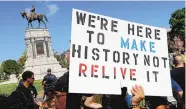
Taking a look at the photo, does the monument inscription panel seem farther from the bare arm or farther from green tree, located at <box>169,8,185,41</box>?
the bare arm

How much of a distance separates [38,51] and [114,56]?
148 ft

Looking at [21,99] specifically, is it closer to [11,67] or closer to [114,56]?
[114,56]

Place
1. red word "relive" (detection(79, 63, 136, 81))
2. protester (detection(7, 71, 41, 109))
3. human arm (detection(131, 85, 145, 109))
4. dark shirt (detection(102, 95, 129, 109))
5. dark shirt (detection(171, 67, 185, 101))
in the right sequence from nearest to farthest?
human arm (detection(131, 85, 145, 109)) → red word "relive" (detection(79, 63, 136, 81)) → dark shirt (detection(171, 67, 185, 101)) → dark shirt (detection(102, 95, 129, 109)) → protester (detection(7, 71, 41, 109))

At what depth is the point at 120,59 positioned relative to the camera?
169 inches

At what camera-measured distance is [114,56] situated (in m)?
4.27

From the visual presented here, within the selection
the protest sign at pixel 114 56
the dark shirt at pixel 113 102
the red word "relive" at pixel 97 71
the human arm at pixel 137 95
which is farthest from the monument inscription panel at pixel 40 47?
the human arm at pixel 137 95

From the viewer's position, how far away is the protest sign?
3990mm

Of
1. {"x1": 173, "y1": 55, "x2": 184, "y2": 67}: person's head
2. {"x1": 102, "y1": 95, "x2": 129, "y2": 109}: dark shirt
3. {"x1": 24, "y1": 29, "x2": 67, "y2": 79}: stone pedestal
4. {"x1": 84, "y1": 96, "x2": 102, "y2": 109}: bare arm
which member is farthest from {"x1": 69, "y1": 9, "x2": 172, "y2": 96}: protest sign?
{"x1": 24, "y1": 29, "x2": 67, "y2": 79}: stone pedestal

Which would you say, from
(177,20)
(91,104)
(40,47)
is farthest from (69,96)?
(177,20)

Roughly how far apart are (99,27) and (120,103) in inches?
73.9

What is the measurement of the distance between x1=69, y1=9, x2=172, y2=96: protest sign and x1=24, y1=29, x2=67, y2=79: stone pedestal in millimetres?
44438

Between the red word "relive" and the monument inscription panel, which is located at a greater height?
the monument inscription panel

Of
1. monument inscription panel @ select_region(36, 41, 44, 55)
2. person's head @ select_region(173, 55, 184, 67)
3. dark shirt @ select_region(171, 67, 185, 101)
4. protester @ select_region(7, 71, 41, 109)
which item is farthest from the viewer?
monument inscription panel @ select_region(36, 41, 44, 55)

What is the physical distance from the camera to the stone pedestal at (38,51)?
48656mm
